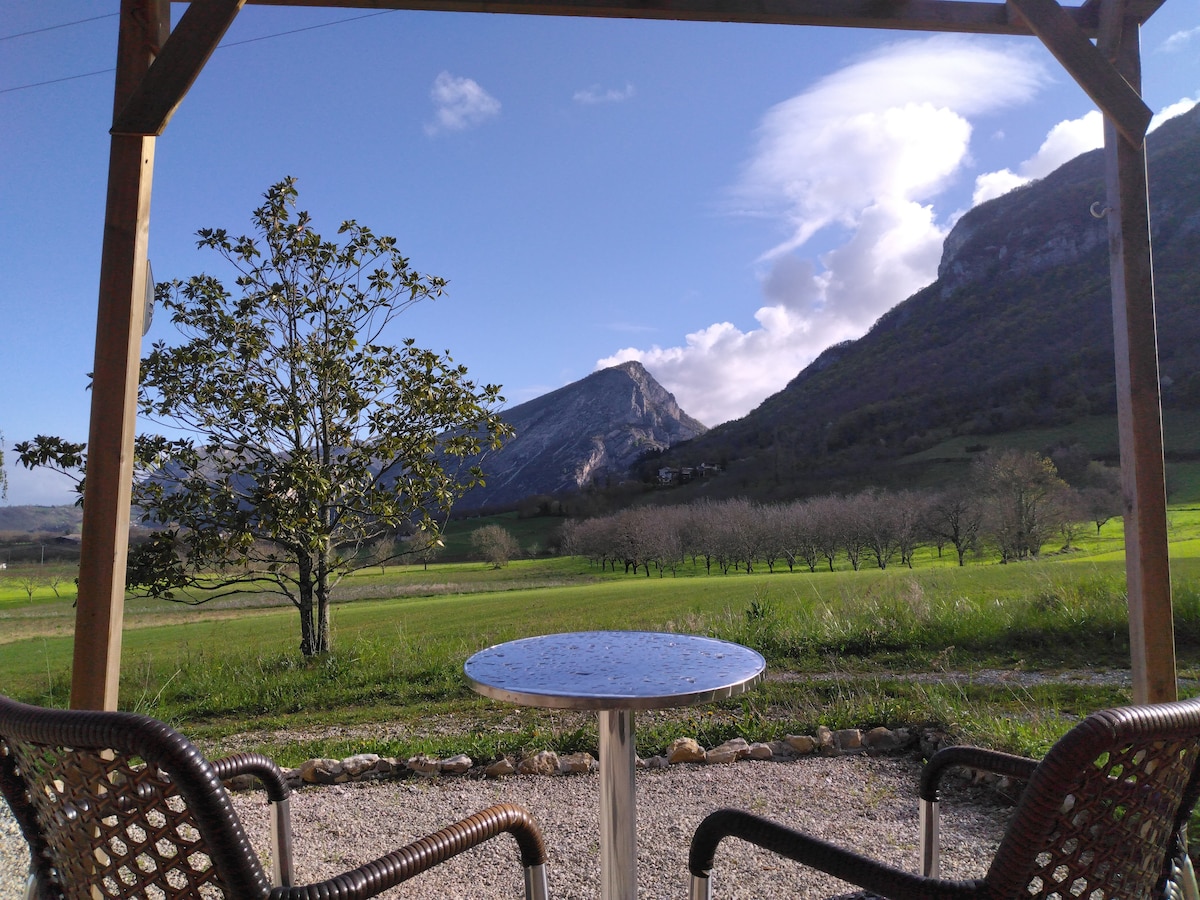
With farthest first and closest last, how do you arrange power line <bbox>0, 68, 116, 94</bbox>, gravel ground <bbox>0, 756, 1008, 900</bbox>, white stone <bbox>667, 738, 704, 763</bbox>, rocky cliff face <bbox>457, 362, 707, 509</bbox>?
rocky cliff face <bbox>457, 362, 707, 509</bbox>
white stone <bbox>667, 738, 704, 763</bbox>
power line <bbox>0, 68, 116, 94</bbox>
gravel ground <bbox>0, 756, 1008, 900</bbox>

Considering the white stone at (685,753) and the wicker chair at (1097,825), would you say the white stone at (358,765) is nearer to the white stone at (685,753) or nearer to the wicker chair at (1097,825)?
the white stone at (685,753)

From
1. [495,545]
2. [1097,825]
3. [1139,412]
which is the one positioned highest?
Result: [1139,412]

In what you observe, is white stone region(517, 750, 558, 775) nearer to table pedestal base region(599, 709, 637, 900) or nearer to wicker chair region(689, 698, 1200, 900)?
table pedestal base region(599, 709, 637, 900)

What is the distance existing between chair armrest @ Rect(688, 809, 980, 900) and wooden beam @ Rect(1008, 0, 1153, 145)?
2675 millimetres

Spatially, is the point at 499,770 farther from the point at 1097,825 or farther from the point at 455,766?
the point at 1097,825

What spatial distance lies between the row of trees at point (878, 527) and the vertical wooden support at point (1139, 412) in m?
18.1

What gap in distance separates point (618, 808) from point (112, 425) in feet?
5.86

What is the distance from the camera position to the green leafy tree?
21.2 feet

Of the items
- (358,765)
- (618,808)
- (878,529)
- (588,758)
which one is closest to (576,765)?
(588,758)

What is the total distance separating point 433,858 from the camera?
4.18 feet

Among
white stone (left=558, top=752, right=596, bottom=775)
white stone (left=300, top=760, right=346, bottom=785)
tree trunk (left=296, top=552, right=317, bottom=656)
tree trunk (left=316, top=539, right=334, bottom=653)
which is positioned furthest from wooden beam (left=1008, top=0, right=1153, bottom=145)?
tree trunk (left=296, top=552, right=317, bottom=656)

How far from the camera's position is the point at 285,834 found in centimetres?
184

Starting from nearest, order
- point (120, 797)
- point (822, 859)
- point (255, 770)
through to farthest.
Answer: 1. point (120, 797)
2. point (822, 859)
3. point (255, 770)

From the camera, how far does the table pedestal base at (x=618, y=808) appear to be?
1840mm
